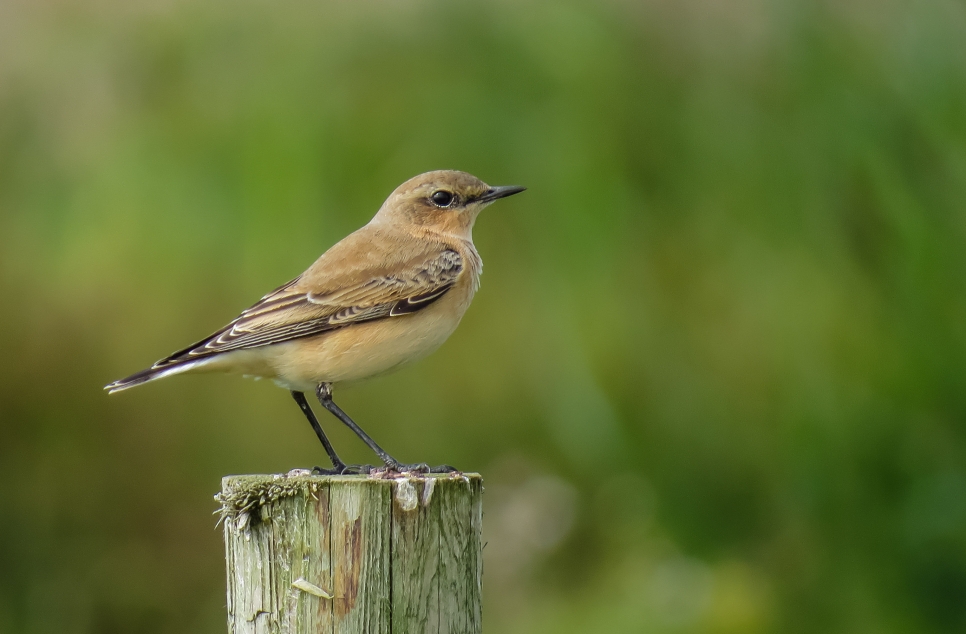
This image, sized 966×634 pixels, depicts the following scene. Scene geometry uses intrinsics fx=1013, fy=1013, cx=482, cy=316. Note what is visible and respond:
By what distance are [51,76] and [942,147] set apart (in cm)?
831

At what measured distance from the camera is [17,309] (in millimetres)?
9234

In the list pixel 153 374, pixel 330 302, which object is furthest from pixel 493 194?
pixel 153 374

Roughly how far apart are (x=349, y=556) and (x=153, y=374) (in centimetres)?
175

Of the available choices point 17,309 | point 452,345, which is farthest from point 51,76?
point 452,345

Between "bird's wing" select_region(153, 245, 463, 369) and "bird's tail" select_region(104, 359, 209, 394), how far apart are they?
2 cm

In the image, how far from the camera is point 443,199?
6.11 m

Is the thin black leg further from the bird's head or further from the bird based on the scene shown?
the bird's head

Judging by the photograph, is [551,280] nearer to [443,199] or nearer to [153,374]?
[443,199]

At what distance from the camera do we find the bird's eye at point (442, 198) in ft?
20.0

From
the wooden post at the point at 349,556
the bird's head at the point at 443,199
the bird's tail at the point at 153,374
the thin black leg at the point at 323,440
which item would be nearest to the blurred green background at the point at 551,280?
the bird's head at the point at 443,199

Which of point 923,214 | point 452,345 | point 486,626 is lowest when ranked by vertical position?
point 486,626

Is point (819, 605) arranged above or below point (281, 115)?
below

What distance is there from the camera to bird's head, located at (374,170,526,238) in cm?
609

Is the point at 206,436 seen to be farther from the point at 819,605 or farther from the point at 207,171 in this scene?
the point at 819,605
